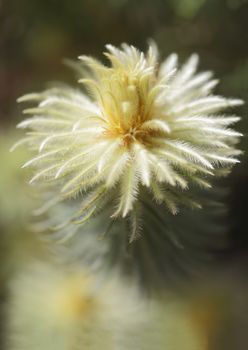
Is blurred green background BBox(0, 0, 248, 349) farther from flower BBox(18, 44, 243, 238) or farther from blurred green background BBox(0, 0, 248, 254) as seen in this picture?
flower BBox(18, 44, 243, 238)

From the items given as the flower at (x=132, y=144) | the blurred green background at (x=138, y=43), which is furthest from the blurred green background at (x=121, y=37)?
the flower at (x=132, y=144)

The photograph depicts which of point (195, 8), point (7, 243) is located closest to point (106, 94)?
point (195, 8)

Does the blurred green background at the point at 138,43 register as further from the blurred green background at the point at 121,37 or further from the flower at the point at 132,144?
the flower at the point at 132,144

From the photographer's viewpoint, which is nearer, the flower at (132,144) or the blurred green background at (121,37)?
A: the flower at (132,144)

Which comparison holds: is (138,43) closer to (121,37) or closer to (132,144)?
(121,37)

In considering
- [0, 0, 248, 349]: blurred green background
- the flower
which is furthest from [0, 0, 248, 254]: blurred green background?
the flower

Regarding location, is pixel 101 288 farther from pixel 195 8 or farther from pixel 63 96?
pixel 195 8
